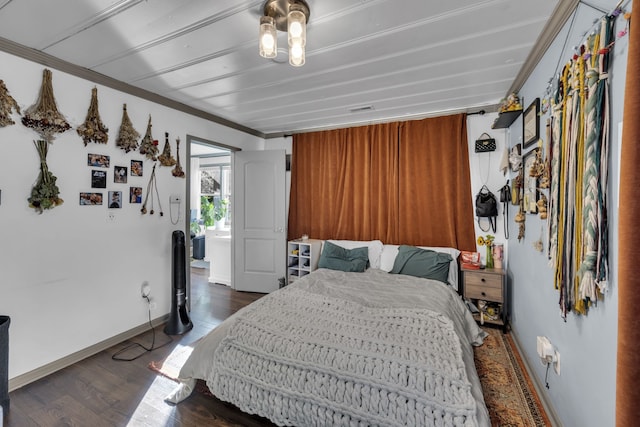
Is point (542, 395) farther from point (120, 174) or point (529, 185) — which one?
point (120, 174)

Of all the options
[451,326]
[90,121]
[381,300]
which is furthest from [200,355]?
[90,121]

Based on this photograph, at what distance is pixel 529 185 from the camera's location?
213 centimetres

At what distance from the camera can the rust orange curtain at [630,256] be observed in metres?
0.69

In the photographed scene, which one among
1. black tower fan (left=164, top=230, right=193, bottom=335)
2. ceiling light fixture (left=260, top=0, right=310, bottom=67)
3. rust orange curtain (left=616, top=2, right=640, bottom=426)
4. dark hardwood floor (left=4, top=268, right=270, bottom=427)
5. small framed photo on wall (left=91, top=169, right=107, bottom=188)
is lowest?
dark hardwood floor (left=4, top=268, right=270, bottom=427)

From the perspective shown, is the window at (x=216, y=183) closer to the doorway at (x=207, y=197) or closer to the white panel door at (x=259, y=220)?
the doorway at (x=207, y=197)

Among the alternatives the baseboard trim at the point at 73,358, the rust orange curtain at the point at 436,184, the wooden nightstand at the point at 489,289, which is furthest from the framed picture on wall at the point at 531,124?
the baseboard trim at the point at 73,358

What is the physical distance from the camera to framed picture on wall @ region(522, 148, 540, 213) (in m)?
1.96

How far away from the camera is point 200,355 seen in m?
1.73

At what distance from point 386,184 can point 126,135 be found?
2854 millimetres

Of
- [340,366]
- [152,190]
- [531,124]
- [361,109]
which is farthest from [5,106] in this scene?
[531,124]

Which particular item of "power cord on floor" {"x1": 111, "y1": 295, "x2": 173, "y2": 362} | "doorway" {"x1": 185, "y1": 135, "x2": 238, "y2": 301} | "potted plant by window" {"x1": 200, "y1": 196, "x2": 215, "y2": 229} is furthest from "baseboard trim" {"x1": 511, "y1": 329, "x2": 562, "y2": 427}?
"potted plant by window" {"x1": 200, "y1": 196, "x2": 215, "y2": 229}

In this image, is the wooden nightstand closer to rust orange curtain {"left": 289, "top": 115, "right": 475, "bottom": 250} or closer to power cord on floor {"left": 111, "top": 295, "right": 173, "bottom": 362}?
Answer: rust orange curtain {"left": 289, "top": 115, "right": 475, "bottom": 250}

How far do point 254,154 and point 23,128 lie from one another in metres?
2.30

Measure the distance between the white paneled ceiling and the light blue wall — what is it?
277 mm
